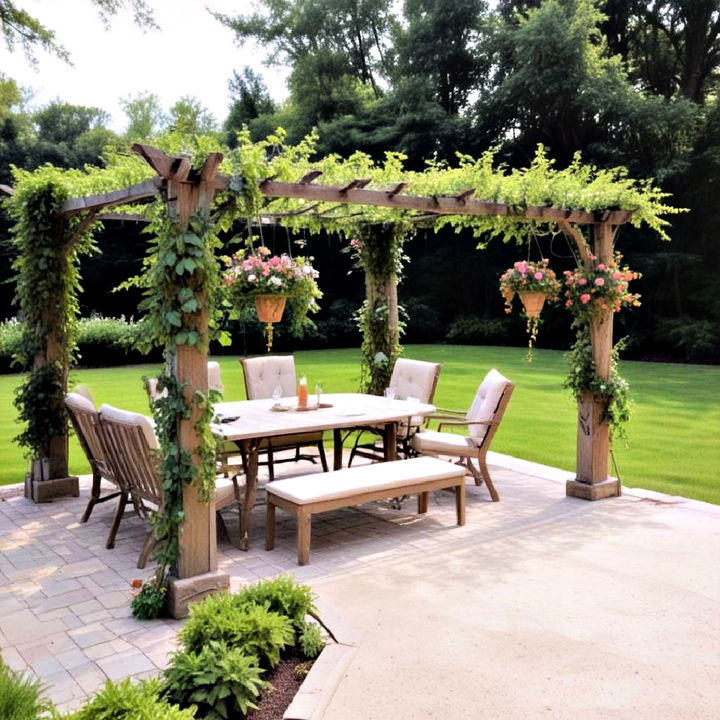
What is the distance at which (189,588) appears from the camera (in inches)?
151

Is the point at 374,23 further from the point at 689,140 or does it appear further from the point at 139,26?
the point at 139,26

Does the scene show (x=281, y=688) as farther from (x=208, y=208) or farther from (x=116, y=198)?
(x=116, y=198)

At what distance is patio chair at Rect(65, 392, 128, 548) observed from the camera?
477 centimetres

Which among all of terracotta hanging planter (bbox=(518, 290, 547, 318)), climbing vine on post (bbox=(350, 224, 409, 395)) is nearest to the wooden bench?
terracotta hanging planter (bbox=(518, 290, 547, 318))

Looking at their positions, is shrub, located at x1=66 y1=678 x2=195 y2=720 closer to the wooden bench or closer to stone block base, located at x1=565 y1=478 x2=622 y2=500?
the wooden bench

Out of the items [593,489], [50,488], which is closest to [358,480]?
[593,489]

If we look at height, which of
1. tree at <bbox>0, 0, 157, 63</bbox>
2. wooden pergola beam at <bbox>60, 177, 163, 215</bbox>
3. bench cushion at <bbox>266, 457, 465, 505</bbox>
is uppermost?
tree at <bbox>0, 0, 157, 63</bbox>

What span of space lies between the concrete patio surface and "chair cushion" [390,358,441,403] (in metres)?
1.34

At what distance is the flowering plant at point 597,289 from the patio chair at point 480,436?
0.92 m

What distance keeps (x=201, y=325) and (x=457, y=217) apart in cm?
343

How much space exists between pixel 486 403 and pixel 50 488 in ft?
12.6

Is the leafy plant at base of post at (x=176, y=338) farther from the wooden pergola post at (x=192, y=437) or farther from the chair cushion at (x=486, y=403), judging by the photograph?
the chair cushion at (x=486, y=403)

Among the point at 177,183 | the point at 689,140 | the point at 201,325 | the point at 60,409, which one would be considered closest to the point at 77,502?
the point at 60,409

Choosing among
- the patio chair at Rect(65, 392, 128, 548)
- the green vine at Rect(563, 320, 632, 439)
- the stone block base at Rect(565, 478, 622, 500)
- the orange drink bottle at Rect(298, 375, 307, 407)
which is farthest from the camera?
the orange drink bottle at Rect(298, 375, 307, 407)
